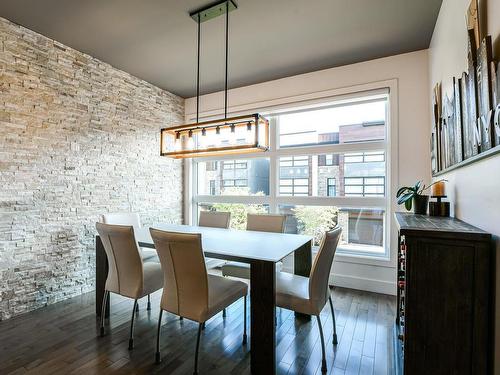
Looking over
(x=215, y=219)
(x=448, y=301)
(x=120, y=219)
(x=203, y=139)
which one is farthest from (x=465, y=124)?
(x=120, y=219)

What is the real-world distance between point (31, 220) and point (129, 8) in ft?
7.25

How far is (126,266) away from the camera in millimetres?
2174

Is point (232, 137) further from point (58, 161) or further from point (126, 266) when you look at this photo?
point (58, 161)

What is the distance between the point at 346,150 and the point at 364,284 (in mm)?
1672

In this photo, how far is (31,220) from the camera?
8.86 ft

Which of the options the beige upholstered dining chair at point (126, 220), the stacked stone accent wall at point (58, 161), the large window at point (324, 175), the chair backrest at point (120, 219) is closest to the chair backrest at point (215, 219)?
the beige upholstered dining chair at point (126, 220)

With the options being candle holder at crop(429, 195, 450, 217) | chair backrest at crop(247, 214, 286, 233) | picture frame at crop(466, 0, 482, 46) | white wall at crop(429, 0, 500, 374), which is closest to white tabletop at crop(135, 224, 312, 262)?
chair backrest at crop(247, 214, 286, 233)

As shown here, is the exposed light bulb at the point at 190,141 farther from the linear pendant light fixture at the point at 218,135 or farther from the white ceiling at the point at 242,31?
the white ceiling at the point at 242,31

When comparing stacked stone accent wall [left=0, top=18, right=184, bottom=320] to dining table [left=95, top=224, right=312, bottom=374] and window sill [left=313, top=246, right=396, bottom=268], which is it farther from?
window sill [left=313, top=246, right=396, bottom=268]

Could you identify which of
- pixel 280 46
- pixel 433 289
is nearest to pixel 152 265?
pixel 433 289

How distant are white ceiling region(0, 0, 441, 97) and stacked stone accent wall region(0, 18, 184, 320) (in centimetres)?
29

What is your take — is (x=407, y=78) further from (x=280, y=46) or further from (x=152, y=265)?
(x=152, y=265)

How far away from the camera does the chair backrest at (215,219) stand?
331cm

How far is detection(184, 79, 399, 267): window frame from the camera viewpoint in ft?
10.5
